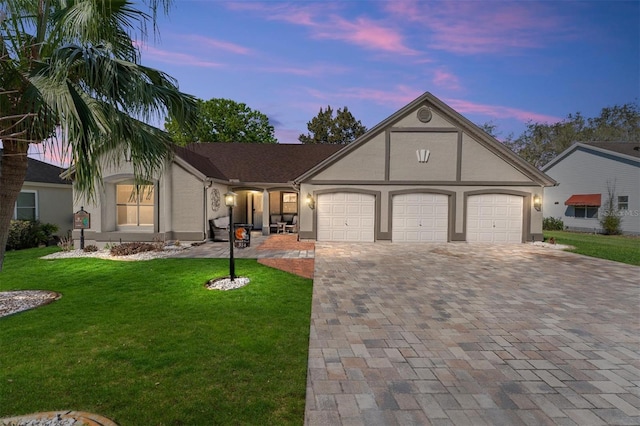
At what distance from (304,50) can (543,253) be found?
1646 cm

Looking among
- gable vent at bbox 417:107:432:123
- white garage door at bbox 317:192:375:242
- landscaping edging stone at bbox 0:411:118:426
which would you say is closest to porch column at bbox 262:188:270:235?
white garage door at bbox 317:192:375:242

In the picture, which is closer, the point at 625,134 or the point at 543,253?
the point at 543,253

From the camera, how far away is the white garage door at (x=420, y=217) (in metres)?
14.6

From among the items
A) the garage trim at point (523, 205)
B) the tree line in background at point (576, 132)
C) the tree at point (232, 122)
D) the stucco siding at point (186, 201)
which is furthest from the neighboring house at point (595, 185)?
the tree at point (232, 122)

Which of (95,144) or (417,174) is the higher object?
(417,174)

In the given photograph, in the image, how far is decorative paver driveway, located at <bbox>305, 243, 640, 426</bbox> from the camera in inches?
118

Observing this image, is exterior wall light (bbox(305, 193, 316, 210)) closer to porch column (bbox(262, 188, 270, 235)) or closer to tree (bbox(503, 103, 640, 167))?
porch column (bbox(262, 188, 270, 235))

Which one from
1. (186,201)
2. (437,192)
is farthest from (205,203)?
(437,192)

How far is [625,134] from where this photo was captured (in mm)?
36062

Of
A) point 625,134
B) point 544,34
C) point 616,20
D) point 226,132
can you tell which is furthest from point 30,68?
point 625,134

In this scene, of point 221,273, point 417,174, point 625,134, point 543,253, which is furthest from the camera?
point 625,134

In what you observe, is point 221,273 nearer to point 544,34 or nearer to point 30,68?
point 30,68

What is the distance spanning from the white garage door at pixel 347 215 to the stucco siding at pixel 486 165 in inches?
194

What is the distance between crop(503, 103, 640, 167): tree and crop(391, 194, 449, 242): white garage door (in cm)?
3252
